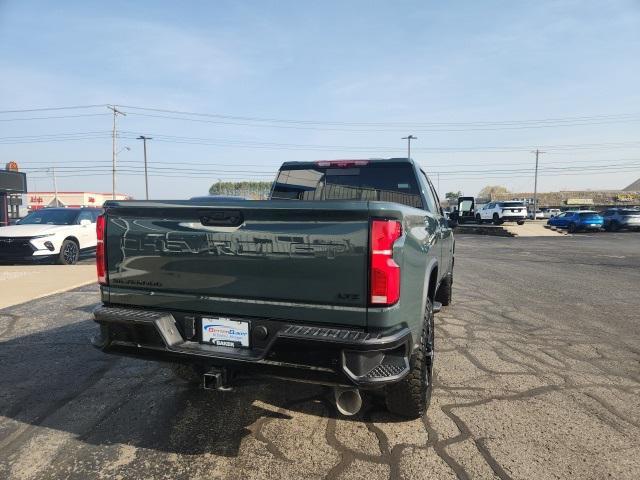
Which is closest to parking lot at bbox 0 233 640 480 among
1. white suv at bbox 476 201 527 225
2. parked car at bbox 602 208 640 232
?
white suv at bbox 476 201 527 225

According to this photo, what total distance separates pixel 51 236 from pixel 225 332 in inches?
406

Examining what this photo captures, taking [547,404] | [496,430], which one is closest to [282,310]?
[496,430]

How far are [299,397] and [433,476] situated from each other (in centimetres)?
137

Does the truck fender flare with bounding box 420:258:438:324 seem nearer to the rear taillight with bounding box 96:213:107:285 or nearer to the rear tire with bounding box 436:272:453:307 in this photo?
the rear taillight with bounding box 96:213:107:285

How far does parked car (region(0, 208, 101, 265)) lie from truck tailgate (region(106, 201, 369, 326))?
371 inches

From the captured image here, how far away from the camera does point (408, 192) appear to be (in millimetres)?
4582

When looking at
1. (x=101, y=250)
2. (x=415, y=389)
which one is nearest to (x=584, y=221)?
(x=415, y=389)

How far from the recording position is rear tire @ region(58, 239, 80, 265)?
11217 millimetres

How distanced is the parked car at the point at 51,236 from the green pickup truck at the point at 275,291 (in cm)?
935

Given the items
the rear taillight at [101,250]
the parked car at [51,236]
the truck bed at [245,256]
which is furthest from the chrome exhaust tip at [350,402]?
the parked car at [51,236]

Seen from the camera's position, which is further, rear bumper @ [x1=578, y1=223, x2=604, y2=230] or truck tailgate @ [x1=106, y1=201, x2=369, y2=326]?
rear bumper @ [x1=578, y1=223, x2=604, y2=230]

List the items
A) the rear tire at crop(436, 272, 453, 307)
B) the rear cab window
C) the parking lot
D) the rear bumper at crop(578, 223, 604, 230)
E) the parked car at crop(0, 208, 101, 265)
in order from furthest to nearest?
the rear bumper at crop(578, 223, 604, 230) → the parked car at crop(0, 208, 101, 265) → the rear tire at crop(436, 272, 453, 307) → the rear cab window → the parking lot

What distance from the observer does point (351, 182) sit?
4887 millimetres

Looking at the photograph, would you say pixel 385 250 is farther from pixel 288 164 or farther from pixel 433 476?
pixel 288 164
